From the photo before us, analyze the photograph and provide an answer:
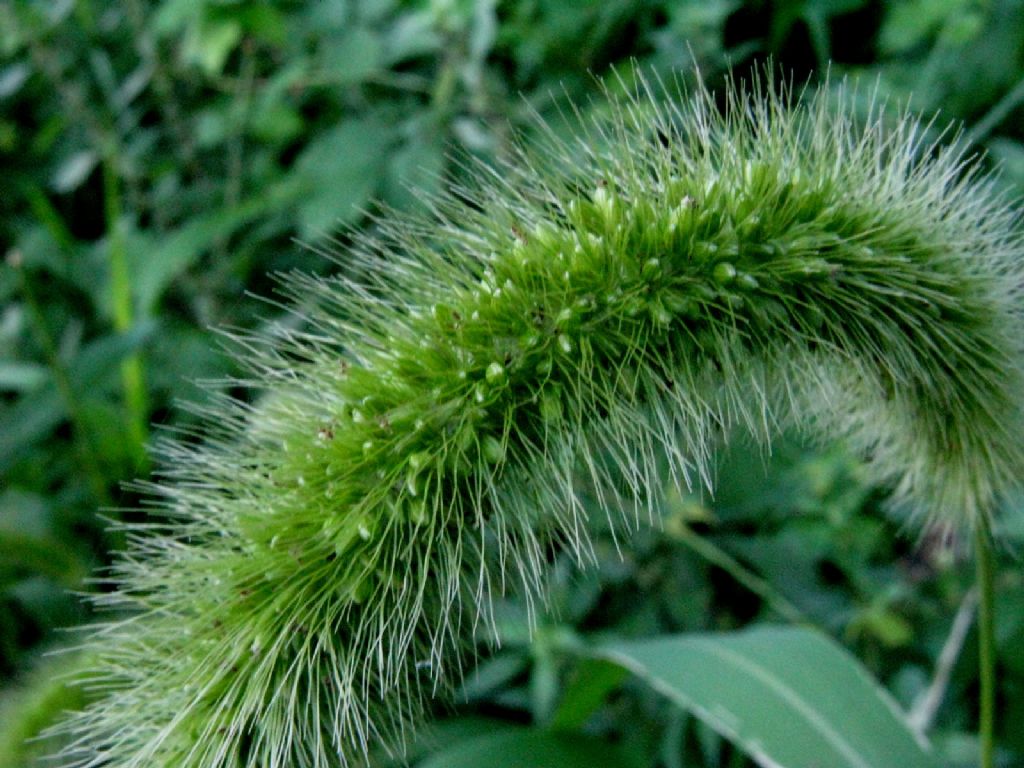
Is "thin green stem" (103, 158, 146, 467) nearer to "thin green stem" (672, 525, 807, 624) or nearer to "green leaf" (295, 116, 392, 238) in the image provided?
"green leaf" (295, 116, 392, 238)

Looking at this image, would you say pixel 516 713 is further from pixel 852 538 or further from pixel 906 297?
pixel 906 297

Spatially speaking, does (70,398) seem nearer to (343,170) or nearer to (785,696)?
(343,170)

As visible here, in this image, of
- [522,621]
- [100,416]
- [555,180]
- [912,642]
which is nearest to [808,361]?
[555,180]

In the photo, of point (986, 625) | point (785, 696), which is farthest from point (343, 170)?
point (986, 625)

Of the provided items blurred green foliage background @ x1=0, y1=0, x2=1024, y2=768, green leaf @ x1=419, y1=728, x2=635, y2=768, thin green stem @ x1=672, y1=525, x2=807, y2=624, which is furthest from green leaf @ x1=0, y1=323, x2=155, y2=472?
thin green stem @ x1=672, y1=525, x2=807, y2=624

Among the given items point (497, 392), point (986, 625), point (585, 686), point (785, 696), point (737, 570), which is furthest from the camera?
point (737, 570)
